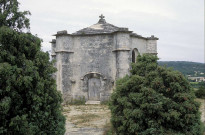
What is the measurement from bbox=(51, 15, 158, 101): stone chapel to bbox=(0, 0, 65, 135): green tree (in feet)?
34.0

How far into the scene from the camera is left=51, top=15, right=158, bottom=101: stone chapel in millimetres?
16203

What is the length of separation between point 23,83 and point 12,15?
6.78ft

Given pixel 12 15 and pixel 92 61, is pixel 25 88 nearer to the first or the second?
pixel 12 15

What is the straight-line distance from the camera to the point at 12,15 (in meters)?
5.54

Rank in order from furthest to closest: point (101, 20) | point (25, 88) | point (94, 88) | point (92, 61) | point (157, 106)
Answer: point (101, 20)
point (94, 88)
point (92, 61)
point (157, 106)
point (25, 88)

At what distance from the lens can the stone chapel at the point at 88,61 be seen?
638 inches

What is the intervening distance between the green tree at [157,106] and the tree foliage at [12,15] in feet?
14.4

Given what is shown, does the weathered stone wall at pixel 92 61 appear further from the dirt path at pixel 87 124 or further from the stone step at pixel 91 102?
the dirt path at pixel 87 124

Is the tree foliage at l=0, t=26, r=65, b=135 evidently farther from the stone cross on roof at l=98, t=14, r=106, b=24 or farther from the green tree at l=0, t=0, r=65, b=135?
the stone cross on roof at l=98, t=14, r=106, b=24

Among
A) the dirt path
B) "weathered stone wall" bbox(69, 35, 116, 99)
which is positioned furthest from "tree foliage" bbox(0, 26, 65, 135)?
"weathered stone wall" bbox(69, 35, 116, 99)

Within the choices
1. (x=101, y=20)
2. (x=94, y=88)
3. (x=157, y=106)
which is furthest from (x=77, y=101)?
(x=157, y=106)

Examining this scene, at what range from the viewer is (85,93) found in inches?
657

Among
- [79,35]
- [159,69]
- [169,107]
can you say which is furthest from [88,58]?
[169,107]

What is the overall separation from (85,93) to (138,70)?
9.31m
